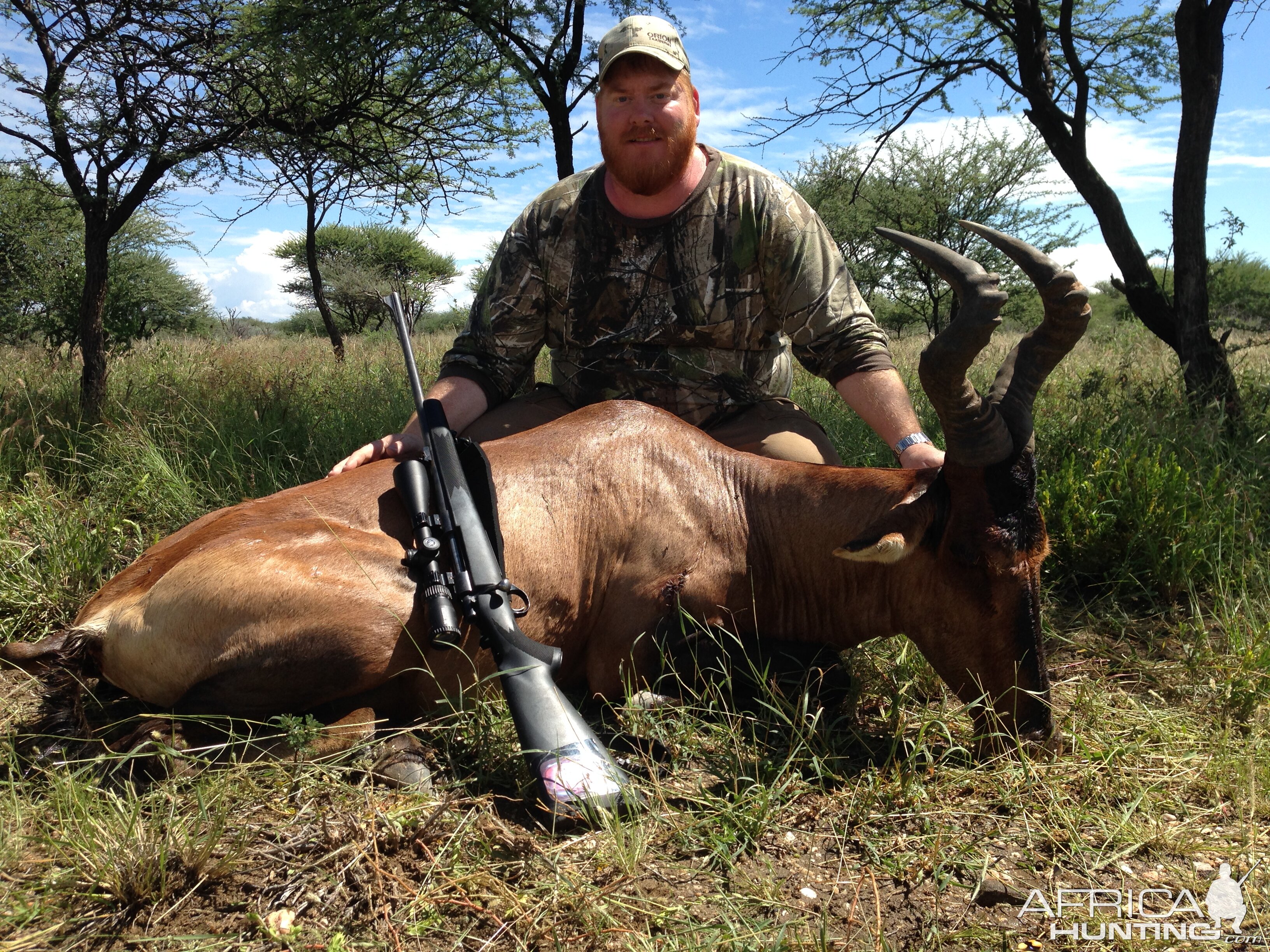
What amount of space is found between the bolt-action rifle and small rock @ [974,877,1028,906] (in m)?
0.89

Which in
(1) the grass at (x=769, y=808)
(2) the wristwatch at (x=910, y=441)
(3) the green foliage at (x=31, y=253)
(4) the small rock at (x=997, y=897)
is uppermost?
(3) the green foliage at (x=31, y=253)

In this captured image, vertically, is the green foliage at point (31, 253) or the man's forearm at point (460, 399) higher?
the green foliage at point (31, 253)

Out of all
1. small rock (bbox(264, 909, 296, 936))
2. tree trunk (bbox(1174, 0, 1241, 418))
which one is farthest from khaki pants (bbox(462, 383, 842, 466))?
tree trunk (bbox(1174, 0, 1241, 418))

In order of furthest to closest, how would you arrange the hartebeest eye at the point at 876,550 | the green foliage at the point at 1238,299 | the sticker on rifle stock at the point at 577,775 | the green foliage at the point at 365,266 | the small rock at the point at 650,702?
the green foliage at the point at 365,266, the green foliage at the point at 1238,299, the small rock at the point at 650,702, the hartebeest eye at the point at 876,550, the sticker on rifle stock at the point at 577,775

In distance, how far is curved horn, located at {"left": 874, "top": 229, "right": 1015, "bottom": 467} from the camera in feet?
8.91

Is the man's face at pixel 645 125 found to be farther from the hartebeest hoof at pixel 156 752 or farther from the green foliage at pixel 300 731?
the hartebeest hoof at pixel 156 752

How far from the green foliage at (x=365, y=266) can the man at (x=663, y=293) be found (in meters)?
18.6

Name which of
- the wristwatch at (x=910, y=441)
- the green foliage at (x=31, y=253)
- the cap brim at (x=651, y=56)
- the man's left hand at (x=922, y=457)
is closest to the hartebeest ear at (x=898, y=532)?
the man's left hand at (x=922, y=457)

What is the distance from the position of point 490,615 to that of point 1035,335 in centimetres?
202

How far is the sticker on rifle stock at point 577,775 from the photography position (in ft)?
7.66

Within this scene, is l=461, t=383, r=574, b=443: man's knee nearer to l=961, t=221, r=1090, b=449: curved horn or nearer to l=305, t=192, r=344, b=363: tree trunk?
l=961, t=221, r=1090, b=449: curved horn

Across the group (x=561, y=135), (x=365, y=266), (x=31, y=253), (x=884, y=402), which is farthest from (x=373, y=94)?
(x=365, y=266)

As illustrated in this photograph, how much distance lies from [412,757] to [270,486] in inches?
108

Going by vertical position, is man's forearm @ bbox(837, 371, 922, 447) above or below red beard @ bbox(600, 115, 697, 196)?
below
